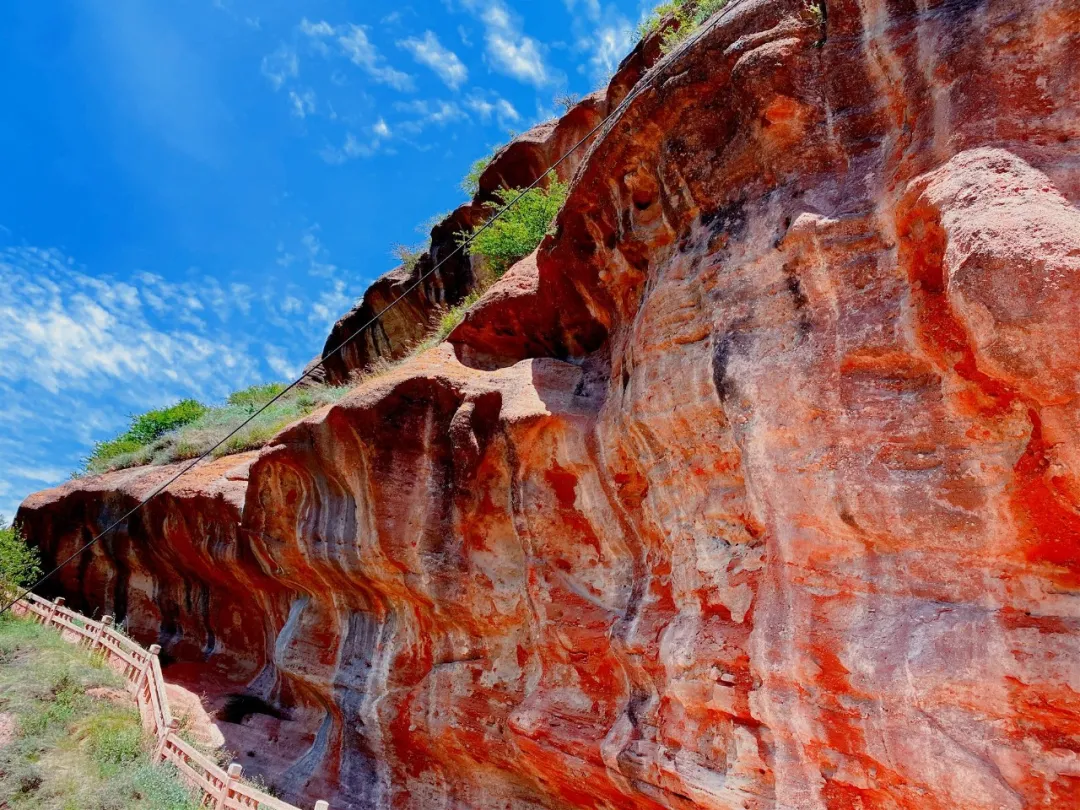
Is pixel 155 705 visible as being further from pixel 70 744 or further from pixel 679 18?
pixel 679 18

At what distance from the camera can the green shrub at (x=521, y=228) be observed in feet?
41.1

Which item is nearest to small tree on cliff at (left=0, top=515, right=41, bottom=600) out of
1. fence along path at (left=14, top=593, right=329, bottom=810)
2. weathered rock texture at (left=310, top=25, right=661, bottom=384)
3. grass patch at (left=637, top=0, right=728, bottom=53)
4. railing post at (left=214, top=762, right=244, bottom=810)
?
fence along path at (left=14, top=593, right=329, bottom=810)

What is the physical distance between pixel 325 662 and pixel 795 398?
25.1ft

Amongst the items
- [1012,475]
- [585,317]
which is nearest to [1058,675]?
[1012,475]

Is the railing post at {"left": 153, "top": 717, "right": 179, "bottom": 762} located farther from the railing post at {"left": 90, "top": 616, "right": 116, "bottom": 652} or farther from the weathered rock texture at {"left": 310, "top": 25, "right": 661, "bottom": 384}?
the weathered rock texture at {"left": 310, "top": 25, "right": 661, "bottom": 384}

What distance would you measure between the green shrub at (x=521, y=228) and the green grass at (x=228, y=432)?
4.05 m

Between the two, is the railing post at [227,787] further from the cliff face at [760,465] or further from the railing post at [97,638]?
the railing post at [97,638]

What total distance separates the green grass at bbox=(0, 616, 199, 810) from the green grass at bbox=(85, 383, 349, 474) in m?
4.57

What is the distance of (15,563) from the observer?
51.3 ft

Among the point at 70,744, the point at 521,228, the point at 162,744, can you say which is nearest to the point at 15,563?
the point at 70,744

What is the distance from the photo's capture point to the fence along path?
7.49 m

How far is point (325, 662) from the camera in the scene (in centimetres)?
936

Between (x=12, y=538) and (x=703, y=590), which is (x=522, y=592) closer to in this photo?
(x=703, y=590)

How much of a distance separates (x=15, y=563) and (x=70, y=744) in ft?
29.2
